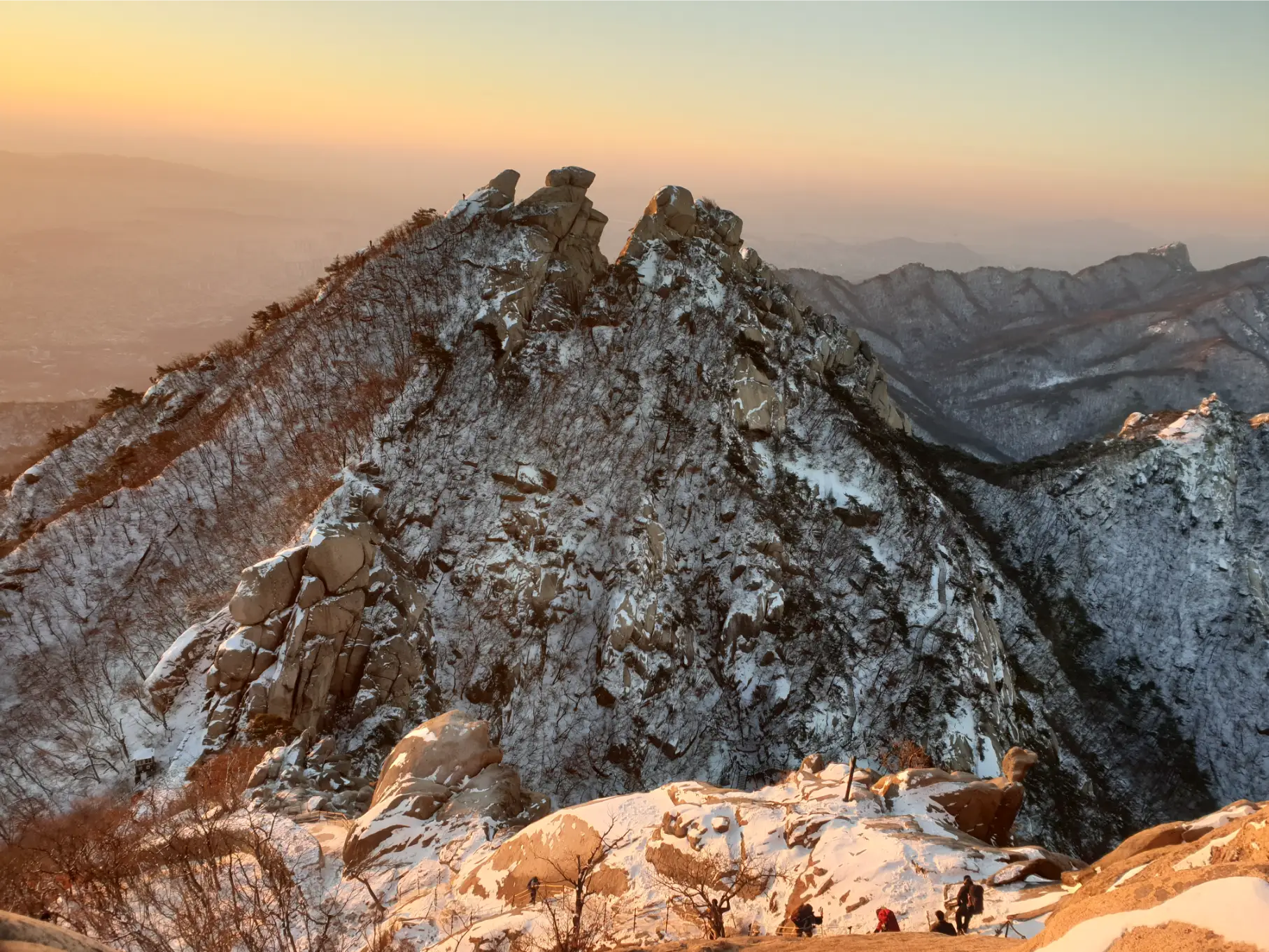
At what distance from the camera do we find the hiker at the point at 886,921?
15.2m

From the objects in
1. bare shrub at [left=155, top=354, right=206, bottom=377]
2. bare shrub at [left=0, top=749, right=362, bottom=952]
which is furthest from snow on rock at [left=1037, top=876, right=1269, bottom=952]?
bare shrub at [left=155, top=354, right=206, bottom=377]

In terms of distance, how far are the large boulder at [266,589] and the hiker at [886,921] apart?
30018 mm

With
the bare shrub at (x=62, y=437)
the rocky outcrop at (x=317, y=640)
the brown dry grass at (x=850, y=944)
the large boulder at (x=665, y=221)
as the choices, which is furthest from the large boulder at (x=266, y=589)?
the large boulder at (x=665, y=221)

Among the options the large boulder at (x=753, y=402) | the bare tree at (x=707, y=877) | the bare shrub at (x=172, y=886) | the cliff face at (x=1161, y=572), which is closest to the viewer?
the bare shrub at (x=172, y=886)

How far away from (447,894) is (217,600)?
81.0ft

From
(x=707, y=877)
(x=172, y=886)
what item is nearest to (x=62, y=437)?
(x=172, y=886)

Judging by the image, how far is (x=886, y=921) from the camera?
15.3m

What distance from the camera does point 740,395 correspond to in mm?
51531

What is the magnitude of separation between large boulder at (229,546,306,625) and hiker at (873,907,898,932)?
30.0 m

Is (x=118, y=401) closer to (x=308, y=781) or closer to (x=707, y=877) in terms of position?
(x=308, y=781)

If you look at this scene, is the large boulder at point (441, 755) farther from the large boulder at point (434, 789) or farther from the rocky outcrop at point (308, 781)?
the rocky outcrop at point (308, 781)

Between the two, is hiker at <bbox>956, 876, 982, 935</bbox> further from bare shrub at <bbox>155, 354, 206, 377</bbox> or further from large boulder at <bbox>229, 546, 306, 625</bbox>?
bare shrub at <bbox>155, 354, 206, 377</bbox>

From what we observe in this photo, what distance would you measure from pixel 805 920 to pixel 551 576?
97.4ft

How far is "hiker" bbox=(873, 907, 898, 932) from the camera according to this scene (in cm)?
1523
